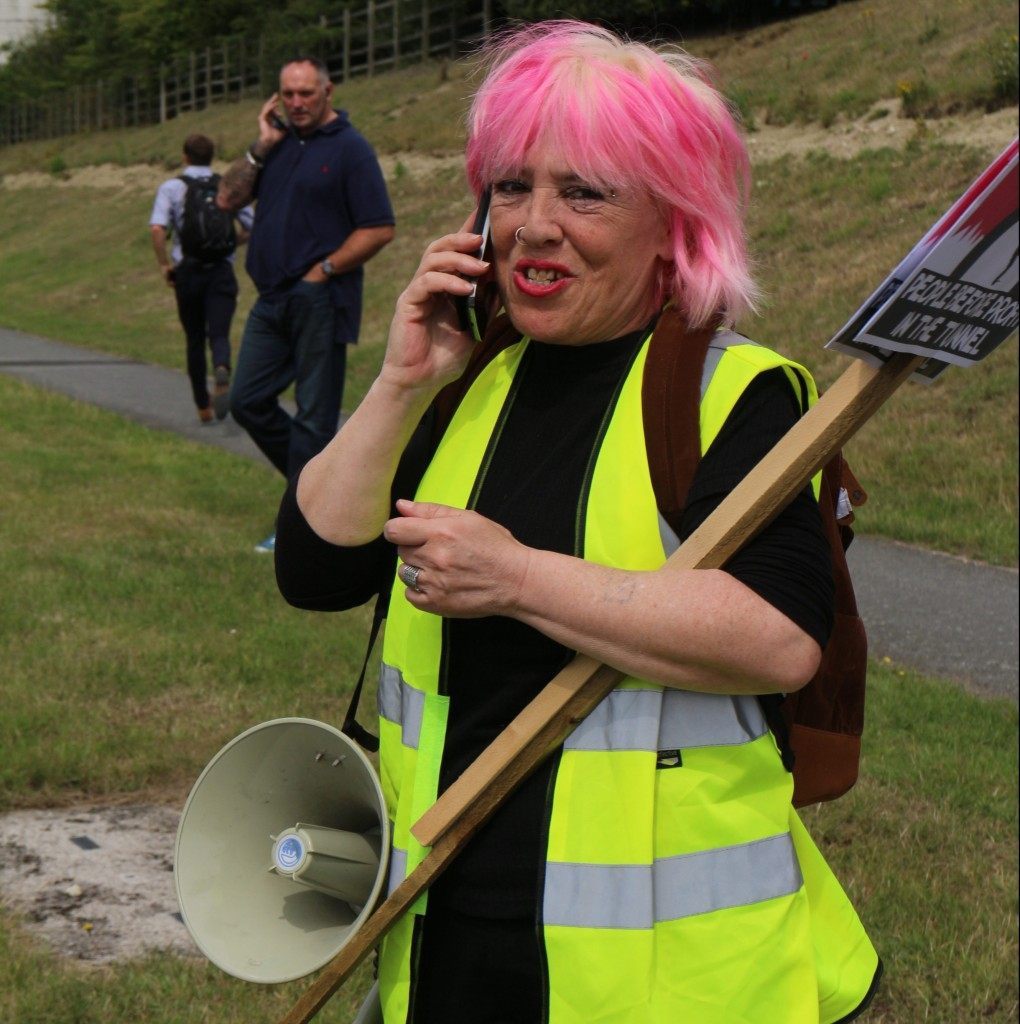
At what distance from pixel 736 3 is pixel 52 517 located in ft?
65.5

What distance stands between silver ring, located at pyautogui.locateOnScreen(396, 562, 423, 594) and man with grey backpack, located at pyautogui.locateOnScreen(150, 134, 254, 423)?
9.09m

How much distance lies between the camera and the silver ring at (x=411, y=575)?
6.31 ft

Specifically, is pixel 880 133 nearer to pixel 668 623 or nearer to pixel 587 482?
pixel 587 482

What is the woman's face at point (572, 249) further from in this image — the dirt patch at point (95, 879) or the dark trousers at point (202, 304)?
the dark trousers at point (202, 304)

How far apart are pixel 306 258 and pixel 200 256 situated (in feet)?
13.9

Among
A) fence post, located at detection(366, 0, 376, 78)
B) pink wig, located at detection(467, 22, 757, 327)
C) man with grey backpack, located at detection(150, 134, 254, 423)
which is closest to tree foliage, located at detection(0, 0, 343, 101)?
fence post, located at detection(366, 0, 376, 78)

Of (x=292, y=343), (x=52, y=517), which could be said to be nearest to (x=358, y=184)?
(x=292, y=343)

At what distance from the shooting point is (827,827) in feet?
14.7

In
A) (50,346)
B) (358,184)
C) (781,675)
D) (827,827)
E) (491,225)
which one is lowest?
(50,346)

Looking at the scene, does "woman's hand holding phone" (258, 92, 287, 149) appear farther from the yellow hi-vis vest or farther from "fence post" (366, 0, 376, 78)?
"fence post" (366, 0, 376, 78)

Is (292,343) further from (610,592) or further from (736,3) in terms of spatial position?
(736,3)

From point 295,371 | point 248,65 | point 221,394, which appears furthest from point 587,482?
point 248,65

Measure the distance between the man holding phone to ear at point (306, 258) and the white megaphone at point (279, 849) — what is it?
15.7 feet

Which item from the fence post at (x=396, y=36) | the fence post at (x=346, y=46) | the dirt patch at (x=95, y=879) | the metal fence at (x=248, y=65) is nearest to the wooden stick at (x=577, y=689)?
the dirt patch at (x=95, y=879)
